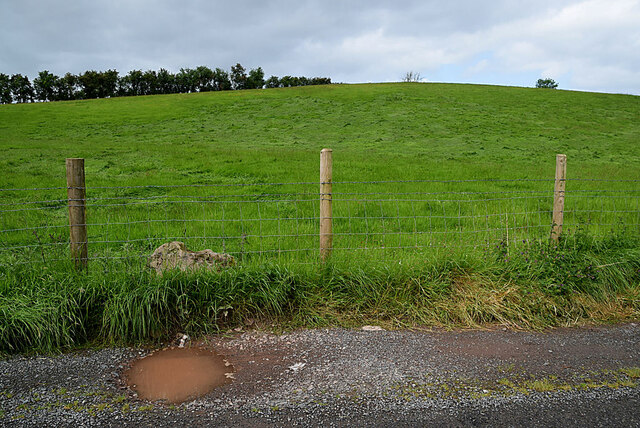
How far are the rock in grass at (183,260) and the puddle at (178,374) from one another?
1065 mm

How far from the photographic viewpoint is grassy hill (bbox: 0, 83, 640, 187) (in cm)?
1503

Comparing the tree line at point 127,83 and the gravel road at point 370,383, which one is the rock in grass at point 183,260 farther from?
the tree line at point 127,83

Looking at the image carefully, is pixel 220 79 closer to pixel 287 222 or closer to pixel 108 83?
pixel 108 83

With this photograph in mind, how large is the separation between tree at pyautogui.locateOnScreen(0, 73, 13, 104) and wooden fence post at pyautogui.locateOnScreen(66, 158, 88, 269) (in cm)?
8778

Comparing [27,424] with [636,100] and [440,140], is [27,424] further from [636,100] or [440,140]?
[636,100]

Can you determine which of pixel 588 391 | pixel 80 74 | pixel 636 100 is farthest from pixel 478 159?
pixel 80 74

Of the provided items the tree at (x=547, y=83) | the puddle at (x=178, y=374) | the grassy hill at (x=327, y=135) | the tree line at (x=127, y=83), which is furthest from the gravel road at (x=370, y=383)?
the tree at (x=547, y=83)

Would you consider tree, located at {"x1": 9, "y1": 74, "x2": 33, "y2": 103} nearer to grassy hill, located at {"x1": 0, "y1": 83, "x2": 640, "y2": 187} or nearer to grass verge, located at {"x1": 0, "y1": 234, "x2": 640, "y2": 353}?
grassy hill, located at {"x1": 0, "y1": 83, "x2": 640, "y2": 187}

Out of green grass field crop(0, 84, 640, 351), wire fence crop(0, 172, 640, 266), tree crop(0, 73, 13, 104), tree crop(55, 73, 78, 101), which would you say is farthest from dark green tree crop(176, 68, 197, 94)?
wire fence crop(0, 172, 640, 266)

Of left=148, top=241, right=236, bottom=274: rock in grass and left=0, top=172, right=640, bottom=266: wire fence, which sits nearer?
left=148, top=241, right=236, bottom=274: rock in grass

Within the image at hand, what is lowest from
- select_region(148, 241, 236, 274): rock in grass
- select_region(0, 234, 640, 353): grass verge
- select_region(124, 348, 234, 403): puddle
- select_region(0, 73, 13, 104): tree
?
select_region(124, 348, 234, 403): puddle

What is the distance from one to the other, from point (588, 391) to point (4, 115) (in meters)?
38.2

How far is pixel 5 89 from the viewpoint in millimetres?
76438

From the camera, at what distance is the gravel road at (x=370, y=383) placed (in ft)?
11.4
